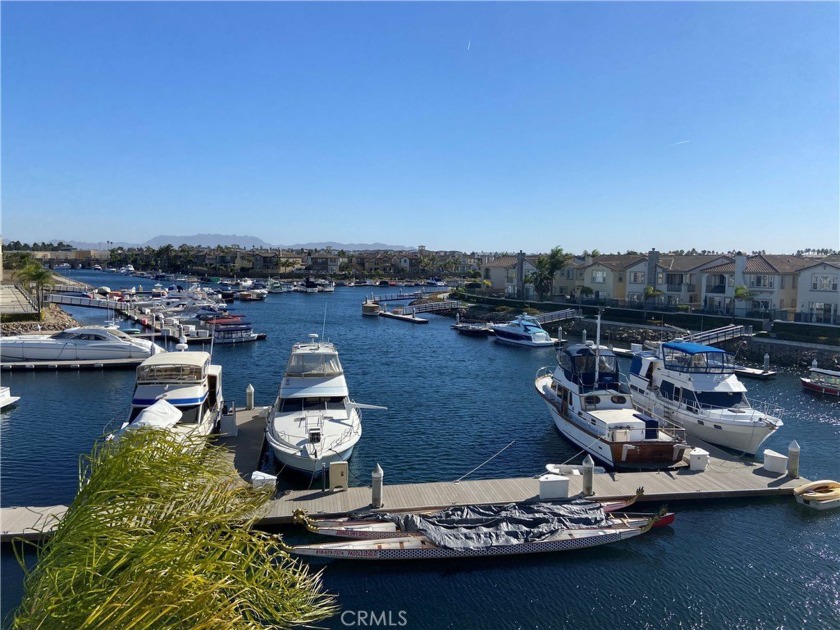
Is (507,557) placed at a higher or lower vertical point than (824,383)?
lower

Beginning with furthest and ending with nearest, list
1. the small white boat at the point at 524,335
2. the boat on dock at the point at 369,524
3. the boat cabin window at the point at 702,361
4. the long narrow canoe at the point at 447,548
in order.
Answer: the small white boat at the point at 524,335 < the boat cabin window at the point at 702,361 < the boat on dock at the point at 369,524 < the long narrow canoe at the point at 447,548

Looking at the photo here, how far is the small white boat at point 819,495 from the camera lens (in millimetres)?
20094

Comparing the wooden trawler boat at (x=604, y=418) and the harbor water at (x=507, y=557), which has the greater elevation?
the wooden trawler boat at (x=604, y=418)

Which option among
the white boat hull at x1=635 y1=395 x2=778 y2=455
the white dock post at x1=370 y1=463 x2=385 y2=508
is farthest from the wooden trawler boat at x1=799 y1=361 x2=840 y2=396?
the white dock post at x1=370 y1=463 x2=385 y2=508

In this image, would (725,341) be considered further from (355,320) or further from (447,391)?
(355,320)

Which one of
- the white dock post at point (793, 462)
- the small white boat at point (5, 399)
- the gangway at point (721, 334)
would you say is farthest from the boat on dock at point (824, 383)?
the small white boat at point (5, 399)

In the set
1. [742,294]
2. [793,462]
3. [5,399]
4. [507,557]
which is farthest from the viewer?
[742,294]

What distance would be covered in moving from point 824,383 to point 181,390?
39.9m

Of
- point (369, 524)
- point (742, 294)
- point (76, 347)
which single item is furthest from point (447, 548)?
point (742, 294)

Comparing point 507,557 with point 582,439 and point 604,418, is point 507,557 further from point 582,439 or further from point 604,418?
point 582,439

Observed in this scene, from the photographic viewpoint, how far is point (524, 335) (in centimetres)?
6356

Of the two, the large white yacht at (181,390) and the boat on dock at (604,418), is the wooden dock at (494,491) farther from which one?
the large white yacht at (181,390)

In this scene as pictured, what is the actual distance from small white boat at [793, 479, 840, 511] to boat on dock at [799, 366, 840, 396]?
21.5 m

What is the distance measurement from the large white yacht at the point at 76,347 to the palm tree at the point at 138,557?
139 ft
